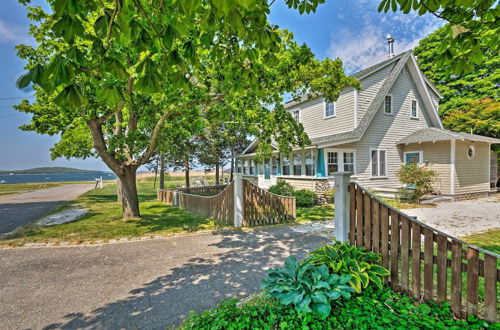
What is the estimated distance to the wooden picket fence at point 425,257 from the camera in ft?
8.27

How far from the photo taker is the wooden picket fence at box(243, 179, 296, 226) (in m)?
7.77

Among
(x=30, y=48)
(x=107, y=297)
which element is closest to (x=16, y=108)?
(x=30, y=48)

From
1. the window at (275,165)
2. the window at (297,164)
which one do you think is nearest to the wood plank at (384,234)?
the window at (297,164)

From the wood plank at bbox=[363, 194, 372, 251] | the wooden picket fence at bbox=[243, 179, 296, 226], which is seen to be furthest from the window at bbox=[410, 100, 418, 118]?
the wood plank at bbox=[363, 194, 372, 251]

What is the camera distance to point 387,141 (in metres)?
15.0

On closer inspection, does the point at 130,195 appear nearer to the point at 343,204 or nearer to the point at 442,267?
the point at 343,204

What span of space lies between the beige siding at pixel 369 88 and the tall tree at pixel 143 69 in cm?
636

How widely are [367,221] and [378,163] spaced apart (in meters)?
12.8

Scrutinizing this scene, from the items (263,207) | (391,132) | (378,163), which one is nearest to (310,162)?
(378,163)

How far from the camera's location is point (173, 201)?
1438 centimetres

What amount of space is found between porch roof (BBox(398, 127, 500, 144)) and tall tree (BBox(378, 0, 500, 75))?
40.2 feet

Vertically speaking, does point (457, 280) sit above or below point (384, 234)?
below

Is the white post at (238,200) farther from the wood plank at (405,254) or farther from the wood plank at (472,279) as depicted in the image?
the wood plank at (472,279)

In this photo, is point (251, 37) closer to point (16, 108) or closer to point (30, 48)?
point (30, 48)
